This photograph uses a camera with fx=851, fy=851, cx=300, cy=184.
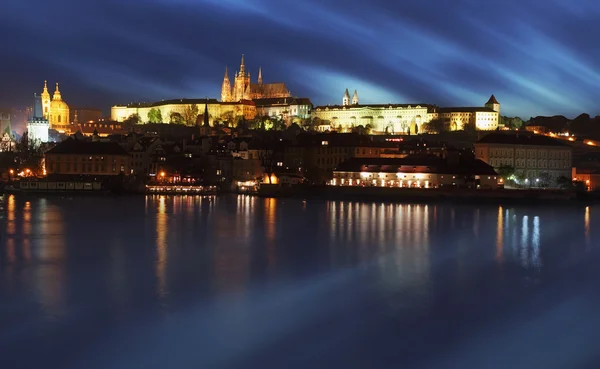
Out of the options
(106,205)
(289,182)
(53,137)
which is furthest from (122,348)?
(53,137)

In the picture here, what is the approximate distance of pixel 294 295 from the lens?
1116 centimetres

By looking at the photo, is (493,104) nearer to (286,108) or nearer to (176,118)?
(286,108)

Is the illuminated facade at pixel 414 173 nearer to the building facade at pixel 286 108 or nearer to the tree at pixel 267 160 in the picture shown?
the tree at pixel 267 160

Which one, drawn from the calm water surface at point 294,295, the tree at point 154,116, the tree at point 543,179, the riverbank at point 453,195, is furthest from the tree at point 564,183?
the tree at point 154,116

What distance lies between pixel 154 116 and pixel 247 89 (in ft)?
41.8

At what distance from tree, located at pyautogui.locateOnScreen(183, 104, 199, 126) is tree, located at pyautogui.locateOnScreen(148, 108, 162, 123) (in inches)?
87.8

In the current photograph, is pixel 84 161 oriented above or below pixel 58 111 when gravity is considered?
below

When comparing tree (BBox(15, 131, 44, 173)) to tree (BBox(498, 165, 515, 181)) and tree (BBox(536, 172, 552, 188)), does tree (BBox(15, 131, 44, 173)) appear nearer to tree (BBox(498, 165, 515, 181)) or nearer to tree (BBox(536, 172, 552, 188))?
tree (BBox(498, 165, 515, 181))

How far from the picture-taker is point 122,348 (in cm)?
844

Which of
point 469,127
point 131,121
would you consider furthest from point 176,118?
point 469,127

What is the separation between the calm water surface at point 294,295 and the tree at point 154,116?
178 ft

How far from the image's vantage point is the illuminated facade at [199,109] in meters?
74.2

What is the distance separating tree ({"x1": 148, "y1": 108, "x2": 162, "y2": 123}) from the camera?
244ft

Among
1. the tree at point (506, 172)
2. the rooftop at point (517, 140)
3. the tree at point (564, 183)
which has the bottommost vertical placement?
the tree at point (564, 183)
